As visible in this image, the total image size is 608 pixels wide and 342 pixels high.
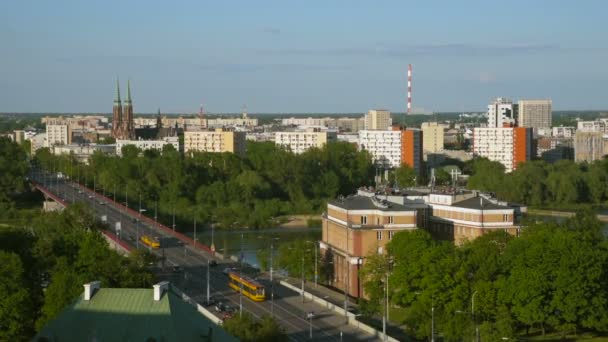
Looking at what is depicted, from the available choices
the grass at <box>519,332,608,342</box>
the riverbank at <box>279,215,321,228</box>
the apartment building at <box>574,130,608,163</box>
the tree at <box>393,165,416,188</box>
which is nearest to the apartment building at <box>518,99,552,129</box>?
the apartment building at <box>574,130,608,163</box>

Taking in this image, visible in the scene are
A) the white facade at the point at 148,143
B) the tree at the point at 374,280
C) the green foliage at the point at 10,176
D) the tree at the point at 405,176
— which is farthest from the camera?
the white facade at the point at 148,143

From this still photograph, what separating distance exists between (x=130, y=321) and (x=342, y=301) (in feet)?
55.0

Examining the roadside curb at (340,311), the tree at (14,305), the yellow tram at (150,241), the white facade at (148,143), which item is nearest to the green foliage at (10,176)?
the yellow tram at (150,241)

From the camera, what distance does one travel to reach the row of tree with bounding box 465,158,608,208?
82000mm

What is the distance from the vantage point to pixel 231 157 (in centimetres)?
8975

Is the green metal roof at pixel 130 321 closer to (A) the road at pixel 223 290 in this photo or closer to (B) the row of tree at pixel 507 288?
(A) the road at pixel 223 290

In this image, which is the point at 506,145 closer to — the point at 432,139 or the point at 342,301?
the point at 432,139

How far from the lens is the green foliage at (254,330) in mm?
27312

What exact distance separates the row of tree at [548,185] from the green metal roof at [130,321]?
59.9 meters

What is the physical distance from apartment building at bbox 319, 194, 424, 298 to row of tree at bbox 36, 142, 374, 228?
2683 cm

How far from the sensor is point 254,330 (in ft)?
91.0

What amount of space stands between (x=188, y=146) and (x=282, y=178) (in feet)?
105

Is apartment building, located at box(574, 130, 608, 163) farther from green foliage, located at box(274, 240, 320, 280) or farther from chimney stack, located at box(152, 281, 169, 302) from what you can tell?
chimney stack, located at box(152, 281, 169, 302)

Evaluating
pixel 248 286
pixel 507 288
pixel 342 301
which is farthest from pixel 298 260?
pixel 507 288
